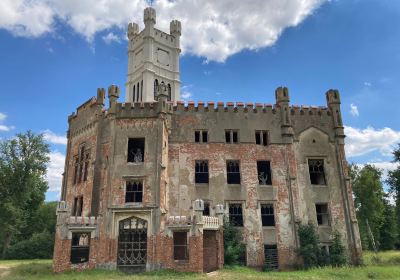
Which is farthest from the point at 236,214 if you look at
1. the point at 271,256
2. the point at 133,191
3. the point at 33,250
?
the point at 33,250

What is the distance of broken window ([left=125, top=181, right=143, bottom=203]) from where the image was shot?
21344 mm

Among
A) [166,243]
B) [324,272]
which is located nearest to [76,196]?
[166,243]

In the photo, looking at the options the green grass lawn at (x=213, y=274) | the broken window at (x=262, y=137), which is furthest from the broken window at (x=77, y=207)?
the broken window at (x=262, y=137)

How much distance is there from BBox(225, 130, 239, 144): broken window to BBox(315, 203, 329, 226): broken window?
801 cm

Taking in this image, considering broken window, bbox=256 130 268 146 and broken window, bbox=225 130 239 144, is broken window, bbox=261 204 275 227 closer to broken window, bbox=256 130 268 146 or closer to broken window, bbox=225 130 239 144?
broken window, bbox=256 130 268 146

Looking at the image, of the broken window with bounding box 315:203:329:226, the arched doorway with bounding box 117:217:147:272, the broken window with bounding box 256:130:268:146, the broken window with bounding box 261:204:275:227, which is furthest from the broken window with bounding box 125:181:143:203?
the broken window with bounding box 315:203:329:226

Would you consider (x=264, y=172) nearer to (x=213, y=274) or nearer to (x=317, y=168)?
(x=317, y=168)

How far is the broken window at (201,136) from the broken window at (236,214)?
17.9ft

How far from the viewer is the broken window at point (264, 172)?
1021 inches

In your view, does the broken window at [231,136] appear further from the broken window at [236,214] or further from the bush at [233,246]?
the bush at [233,246]

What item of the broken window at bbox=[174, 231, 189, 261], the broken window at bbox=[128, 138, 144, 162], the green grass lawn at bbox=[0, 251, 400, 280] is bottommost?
the green grass lawn at bbox=[0, 251, 400, 280]

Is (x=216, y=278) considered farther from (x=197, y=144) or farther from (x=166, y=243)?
(x=197, y=144)

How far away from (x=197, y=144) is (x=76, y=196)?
9.91 metres

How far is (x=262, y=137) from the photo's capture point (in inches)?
1053
